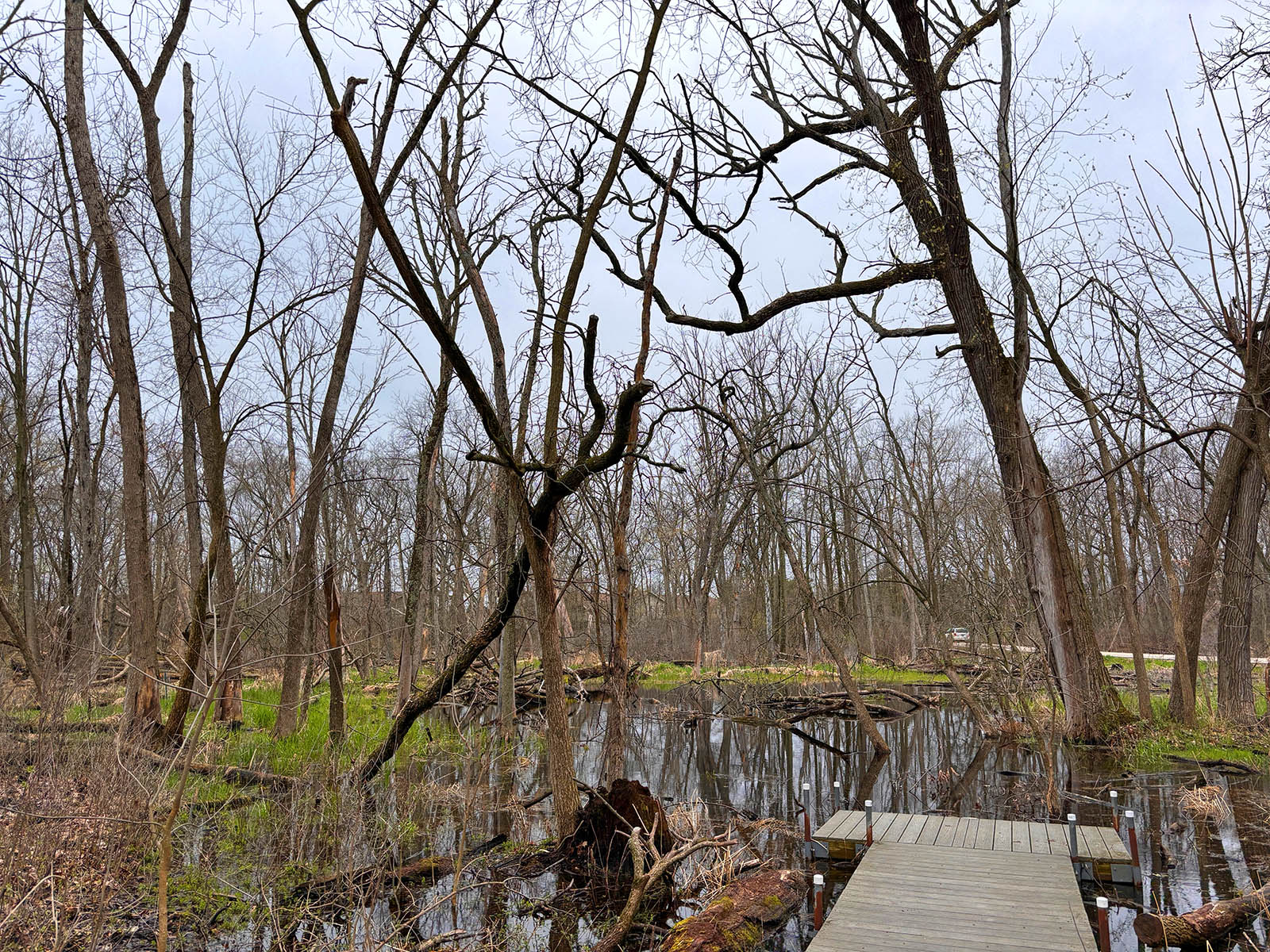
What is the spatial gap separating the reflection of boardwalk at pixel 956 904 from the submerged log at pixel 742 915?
613 mm

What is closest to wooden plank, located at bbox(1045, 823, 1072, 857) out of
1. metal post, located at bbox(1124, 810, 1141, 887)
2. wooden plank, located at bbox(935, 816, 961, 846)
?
metal post, located at bbox(1124, 810, 1141, 887)

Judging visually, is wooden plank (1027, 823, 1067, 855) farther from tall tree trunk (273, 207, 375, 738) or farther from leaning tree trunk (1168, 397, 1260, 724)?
tall tree trunk (273, 207, 375, 738)

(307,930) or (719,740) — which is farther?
(719,740)

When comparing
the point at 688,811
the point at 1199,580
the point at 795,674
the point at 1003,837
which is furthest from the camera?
the point at 795,674

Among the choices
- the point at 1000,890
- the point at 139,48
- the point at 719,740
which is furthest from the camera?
the point at 719,740

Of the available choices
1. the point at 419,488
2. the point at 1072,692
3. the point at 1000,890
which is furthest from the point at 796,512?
the point at 1000,890

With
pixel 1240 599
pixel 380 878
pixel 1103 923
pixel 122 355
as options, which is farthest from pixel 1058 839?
pixel 122 355

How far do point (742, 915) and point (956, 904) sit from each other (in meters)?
1.64

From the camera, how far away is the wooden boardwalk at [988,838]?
8.02 m

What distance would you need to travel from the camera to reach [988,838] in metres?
8.64

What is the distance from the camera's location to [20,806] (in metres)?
5.69

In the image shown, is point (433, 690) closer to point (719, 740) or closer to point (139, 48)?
point (139, 48)

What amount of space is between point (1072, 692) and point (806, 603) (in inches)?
170

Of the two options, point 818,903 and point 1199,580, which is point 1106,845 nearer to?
point 818,903
